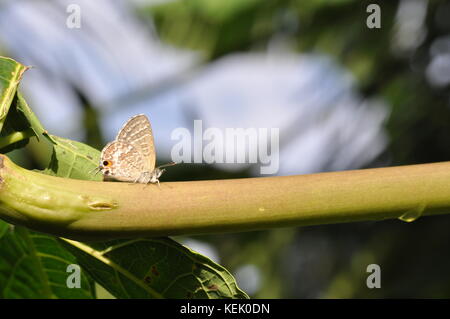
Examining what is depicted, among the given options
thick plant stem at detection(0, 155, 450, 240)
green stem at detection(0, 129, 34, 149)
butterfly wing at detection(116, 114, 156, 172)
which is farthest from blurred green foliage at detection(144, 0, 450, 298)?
green stem at detection(0, 129, 34, 149)

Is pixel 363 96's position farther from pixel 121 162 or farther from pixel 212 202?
pixel 212 202

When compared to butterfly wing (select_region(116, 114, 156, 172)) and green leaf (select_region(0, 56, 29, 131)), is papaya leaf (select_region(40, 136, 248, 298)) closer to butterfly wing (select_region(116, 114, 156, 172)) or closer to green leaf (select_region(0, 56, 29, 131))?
green leaf (select_region(0, 56, 29, 131))

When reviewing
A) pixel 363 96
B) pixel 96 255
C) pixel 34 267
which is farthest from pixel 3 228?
pixel 363 96

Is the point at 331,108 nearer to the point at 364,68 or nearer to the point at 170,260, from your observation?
the point at 364,68

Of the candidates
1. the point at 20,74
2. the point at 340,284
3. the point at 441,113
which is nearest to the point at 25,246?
the point at 20,74

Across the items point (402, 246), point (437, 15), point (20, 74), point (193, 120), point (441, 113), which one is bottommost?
point (20, 74)

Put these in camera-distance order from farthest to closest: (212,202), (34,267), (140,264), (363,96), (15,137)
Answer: (363,96) → (34,267) → (140,264) → (15,137) → (212,202)

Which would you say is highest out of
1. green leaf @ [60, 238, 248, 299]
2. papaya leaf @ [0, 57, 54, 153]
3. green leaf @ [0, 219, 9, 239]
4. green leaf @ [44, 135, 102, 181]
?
papaya leaf @ [0, 57, 54, 153]
